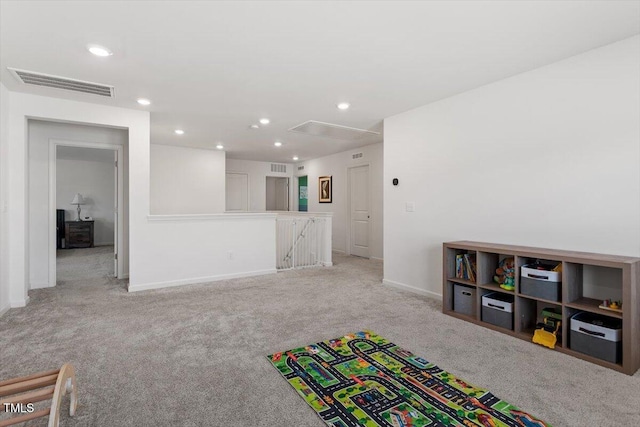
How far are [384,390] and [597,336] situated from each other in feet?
5.50

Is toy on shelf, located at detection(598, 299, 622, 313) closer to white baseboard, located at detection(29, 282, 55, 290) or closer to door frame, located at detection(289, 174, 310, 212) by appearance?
white baseboard, located at detection(29, 282, 55, 290)

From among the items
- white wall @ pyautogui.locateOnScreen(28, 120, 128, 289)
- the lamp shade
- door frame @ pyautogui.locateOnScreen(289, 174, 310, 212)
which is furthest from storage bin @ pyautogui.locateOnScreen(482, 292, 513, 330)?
the lamp shade

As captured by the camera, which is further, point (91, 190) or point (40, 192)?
point (91, 190)

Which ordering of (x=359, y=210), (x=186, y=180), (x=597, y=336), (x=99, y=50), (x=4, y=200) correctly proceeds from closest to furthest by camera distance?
(x=597, y=336)
(x=99, y=50)
(x=4, y=200)
(x=186, y=180)
(x=359, y=210)

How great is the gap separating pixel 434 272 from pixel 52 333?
13.1ft

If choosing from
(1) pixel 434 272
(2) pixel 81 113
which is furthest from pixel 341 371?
(2) pixel 81 113

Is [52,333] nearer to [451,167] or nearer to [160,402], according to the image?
[160,402]

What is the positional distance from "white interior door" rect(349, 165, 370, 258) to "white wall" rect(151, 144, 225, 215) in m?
3.09

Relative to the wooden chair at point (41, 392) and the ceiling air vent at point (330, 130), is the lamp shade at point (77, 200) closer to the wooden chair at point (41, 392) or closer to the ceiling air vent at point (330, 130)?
the ceiling air vent at point (330, 130)

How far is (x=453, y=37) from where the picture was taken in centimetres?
243

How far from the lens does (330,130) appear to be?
5332mm

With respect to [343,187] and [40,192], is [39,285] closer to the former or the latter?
[40,192]

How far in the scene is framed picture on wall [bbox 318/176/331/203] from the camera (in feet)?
26.7

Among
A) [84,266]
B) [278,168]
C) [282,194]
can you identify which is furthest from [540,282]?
[282,194]
